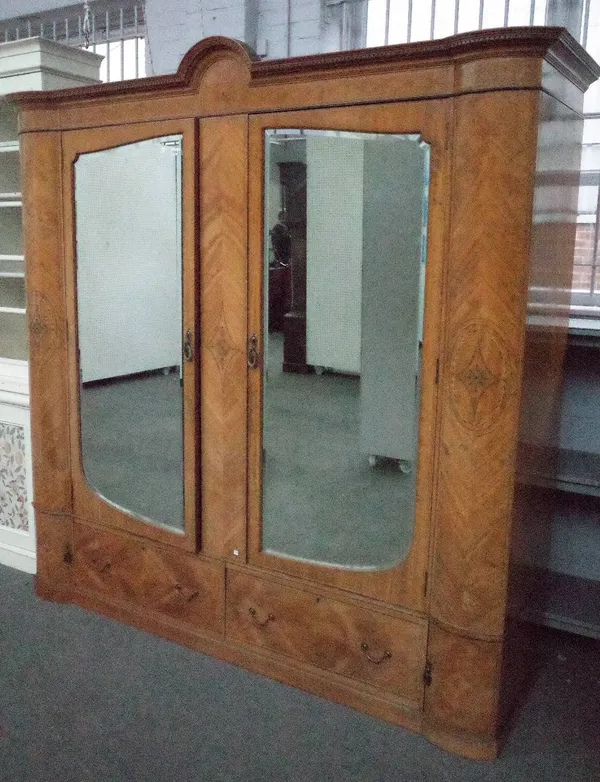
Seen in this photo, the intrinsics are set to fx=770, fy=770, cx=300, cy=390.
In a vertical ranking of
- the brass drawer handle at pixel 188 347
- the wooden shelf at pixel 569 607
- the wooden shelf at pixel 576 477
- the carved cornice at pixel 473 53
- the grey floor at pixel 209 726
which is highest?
the carved cornice at pixel 473 53

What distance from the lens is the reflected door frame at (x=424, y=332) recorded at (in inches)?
74.7

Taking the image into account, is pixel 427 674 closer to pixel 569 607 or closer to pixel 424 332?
pixel 569 607

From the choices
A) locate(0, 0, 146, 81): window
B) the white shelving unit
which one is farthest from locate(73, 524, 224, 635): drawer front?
locate(0, 0, 146, 81): window

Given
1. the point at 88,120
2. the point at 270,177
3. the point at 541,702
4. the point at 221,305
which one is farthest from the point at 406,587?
the point at 88,120

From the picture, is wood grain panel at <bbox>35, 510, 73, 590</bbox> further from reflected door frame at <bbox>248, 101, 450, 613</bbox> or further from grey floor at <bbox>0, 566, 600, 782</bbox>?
reflected door frame at <bbox>248, 101, 450, 613</bbox>

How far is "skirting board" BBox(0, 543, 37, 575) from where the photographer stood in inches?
121

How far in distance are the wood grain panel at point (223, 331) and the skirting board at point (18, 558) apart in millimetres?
1014

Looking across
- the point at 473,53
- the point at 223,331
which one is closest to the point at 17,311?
the point at 223,331

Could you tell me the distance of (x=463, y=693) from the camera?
2.02 metres

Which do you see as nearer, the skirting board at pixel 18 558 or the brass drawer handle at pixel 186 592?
the brass drawer handle at pixel 186 592

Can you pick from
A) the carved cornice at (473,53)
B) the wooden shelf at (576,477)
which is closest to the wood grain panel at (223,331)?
the carved cornice at (473,53)

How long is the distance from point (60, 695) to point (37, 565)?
69 centimetres

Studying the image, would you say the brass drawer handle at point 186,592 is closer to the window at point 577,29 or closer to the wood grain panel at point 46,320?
the wood grain panel at point 46,320

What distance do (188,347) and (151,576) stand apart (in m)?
0.80
